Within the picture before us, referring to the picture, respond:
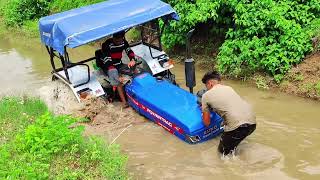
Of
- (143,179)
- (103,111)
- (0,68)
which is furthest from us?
(0,68)

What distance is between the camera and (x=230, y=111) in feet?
21.7

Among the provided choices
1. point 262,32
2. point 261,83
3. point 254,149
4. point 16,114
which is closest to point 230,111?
point 254,149

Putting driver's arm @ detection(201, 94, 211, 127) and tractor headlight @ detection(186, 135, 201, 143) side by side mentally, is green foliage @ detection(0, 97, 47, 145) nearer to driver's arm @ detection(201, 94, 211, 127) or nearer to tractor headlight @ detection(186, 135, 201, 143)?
tractor headlight @ detection(186, 135, 201, 143)

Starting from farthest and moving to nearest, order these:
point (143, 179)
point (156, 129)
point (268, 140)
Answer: point (156, 129), point (268, 140), point (143, 179)

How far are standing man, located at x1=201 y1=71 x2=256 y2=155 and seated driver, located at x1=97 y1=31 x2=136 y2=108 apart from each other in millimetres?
2698

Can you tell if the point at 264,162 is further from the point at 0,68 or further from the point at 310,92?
the point at 0,68

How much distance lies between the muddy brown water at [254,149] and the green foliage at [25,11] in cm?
1204

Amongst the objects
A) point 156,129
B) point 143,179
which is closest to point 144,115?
point 156,129

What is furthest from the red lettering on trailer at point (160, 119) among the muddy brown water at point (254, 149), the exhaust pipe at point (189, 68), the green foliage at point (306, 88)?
the green foliage at point (306, 88)

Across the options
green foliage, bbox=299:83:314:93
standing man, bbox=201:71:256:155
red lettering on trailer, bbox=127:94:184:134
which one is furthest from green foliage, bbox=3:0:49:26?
standing man, bbox=201:71:256:155

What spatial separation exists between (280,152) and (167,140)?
1908 millimetres

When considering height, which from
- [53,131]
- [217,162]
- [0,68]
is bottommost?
[0,68]

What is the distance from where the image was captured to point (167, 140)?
7938 mm

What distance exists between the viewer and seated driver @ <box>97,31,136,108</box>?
29.9 feet
